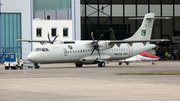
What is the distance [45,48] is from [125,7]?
36509 mm

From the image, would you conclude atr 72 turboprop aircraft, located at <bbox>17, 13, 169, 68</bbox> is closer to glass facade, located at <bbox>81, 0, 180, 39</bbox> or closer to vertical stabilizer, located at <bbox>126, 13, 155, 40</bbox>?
vertical stabilizer, located at <bbox>126, 13, 155, 40</bbox>

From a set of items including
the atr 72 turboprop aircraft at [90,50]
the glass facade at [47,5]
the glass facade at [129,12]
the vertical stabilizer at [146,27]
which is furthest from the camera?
the glass facade at [129,12]

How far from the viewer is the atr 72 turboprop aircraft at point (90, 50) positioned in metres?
35.3

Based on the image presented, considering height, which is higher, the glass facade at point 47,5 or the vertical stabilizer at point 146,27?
the glass facade at point 47,5

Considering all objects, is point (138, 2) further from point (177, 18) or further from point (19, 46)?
point (19, 46)

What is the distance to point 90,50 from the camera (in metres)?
39.2

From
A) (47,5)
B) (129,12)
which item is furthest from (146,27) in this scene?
(129,12)

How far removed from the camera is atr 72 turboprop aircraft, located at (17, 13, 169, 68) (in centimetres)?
3531

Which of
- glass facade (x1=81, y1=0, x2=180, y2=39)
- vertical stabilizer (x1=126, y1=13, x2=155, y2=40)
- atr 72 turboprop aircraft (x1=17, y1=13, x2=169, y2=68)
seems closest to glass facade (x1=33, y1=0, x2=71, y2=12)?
glass facade (x1=81, y1=0, x2=180, y2=39)

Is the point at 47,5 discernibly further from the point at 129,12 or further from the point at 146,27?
the point at 146,27

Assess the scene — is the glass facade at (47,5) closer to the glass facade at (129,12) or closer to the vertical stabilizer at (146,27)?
the glass facade at (129,12)

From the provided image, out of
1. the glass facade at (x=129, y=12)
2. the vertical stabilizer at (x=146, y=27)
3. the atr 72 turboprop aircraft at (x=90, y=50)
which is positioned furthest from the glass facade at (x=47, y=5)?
the vertical stabilizer at (x=146, y=27)

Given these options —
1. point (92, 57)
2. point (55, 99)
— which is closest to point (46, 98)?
point (55, 99)

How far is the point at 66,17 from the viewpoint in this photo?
56.0 metres
